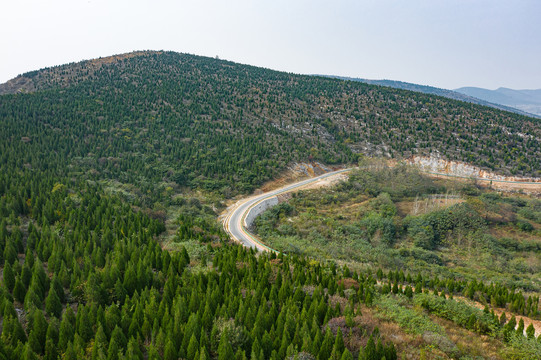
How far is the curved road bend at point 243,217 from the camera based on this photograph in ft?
107

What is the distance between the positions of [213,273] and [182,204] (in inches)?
960

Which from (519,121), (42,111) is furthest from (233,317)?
(519,121)

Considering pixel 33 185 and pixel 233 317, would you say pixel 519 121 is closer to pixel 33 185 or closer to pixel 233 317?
pixel 233 317

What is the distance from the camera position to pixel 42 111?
60.1 m

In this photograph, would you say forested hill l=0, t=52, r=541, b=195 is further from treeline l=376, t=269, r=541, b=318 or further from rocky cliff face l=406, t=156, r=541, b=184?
treeline l=376, t=269, r=541, b=318

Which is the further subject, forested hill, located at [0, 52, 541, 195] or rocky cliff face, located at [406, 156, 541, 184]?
rocky cliff face, located at [406, 156, 541, 184]

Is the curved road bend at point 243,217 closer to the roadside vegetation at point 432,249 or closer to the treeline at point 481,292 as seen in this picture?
the roadside vegetation at point 432,249

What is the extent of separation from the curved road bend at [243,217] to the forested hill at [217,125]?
13.2 ft

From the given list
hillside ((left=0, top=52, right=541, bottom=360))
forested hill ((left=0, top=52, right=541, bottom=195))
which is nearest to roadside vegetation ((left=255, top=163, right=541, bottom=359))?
hillside ((left=0, top=52, right=541, bottom=360))

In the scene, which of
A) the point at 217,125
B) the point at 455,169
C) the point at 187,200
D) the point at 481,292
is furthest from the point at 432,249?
the point at 217,125

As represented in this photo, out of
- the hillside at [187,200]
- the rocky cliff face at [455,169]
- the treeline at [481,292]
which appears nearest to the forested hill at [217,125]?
the hillside at [187,200]

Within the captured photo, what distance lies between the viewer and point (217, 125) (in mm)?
71375

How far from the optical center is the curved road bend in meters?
32.5

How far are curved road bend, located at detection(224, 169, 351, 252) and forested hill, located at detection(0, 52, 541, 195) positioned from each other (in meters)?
4.02
